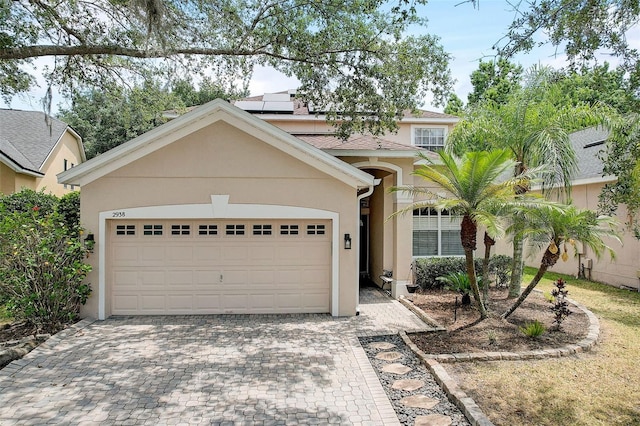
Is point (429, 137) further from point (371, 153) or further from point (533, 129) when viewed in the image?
point (533, 129)

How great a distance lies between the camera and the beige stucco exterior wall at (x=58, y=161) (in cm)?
2134

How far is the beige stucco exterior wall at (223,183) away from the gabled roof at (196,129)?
0.19m

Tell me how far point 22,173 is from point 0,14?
11.5 meters

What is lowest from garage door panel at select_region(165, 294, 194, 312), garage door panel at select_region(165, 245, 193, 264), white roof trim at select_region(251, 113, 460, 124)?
garage door panel at select_region(165, 294, 194, 312)

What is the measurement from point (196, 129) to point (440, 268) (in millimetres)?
8772

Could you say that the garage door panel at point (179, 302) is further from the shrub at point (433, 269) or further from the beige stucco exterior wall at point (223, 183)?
Result: the shrub at point (433, 269)

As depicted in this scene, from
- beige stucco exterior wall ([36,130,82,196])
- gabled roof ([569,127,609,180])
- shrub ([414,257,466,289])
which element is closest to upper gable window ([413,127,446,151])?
gabled roof ([569,127,609,180])

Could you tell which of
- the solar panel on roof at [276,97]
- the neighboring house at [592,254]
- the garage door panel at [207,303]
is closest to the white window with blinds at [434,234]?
the neighboring house at [592,254]

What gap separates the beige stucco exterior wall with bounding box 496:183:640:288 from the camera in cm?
1458

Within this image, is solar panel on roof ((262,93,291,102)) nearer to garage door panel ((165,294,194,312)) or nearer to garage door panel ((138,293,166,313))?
garage door panel ((165,294,194,312))

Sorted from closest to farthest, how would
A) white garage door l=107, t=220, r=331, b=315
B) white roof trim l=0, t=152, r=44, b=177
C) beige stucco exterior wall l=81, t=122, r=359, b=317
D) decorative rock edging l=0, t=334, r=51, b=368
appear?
A: decorative rock edging l=0, t=334, r=51, b=368
beige stucco exterior wall l=81, t=122, r=359, b=317
white garage door l=107, t=220, r=331, b=315
white roof trim l=0, t=152, r=44, b=177

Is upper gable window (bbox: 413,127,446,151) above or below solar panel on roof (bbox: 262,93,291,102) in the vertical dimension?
below

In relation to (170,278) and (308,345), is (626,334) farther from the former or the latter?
(170,278)

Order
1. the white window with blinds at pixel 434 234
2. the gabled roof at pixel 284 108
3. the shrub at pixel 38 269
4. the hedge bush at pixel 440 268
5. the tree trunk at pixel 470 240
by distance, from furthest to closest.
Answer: the gabled roof at pixel 284 108
the white window with blinds at pixel 434 234
the hedge bush at pixel 440 268
the shrub at pixel 38 269
the tree trunk at pixel 470 240
